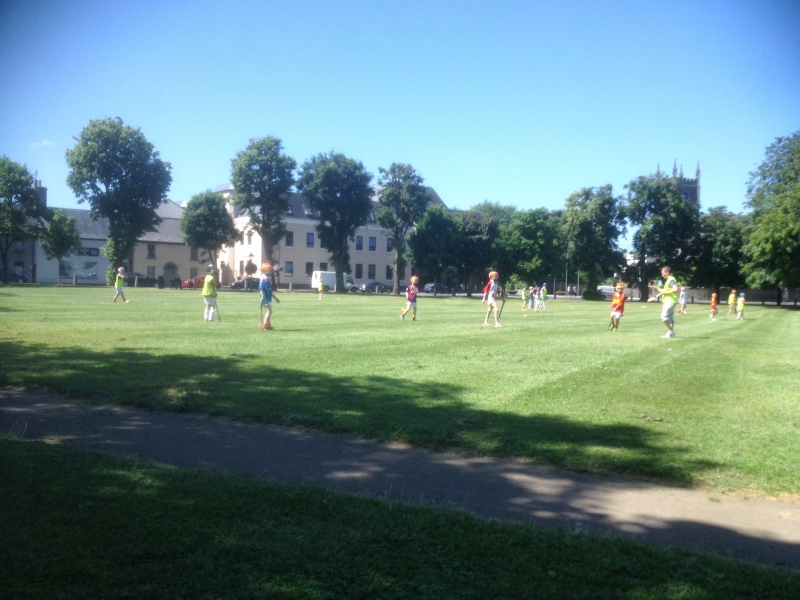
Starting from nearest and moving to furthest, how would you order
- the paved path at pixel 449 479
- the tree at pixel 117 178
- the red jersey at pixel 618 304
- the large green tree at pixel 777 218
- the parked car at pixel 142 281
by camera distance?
1. the paved path at pixel 449 479
2. the red jersey at pixel 618 304
3. the large green tree at pixel 777 218
4. the tree at pixel 117 178
5. the parked car at pixel 142 281

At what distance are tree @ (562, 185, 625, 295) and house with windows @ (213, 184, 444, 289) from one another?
76.6ft

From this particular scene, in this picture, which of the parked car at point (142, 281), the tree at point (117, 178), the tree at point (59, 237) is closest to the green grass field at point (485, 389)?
the tree at point (117, 178)

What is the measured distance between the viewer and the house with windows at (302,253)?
302 ft

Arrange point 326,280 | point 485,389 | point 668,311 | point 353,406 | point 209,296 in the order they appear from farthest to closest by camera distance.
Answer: point 326,280, point 209,296, point 668,311, point 485,389, point 353,406

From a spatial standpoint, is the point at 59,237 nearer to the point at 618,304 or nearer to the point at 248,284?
the point at 248,284

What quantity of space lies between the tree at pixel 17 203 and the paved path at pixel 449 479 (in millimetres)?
73350

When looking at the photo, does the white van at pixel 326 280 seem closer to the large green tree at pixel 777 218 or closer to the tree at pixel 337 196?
the tree at pixel 337 196

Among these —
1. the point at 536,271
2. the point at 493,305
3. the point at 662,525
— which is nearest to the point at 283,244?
the point at 536,271

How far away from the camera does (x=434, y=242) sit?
78062mm

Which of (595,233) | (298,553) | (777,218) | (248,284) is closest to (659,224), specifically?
(595,233)

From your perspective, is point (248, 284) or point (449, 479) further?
point (248, 284)

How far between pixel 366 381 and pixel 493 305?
1346cm

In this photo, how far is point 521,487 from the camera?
6059 mm

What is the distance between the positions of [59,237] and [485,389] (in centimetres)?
8141
